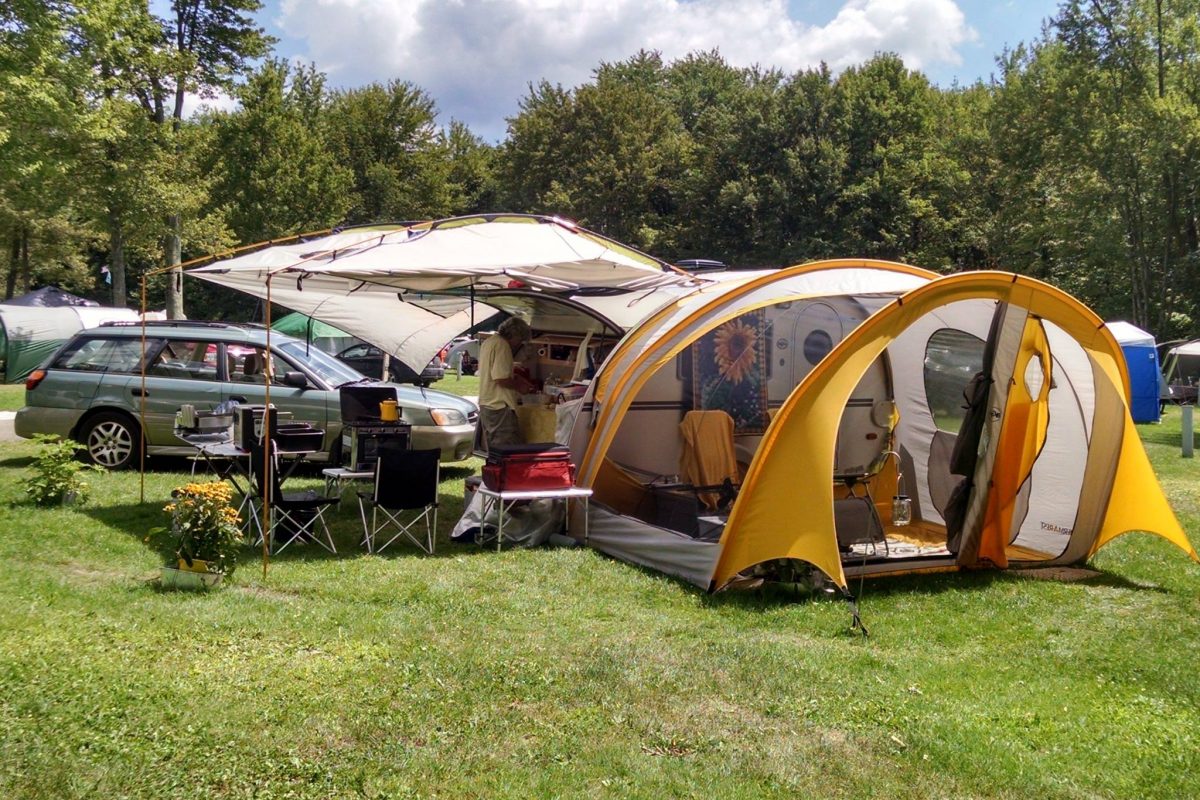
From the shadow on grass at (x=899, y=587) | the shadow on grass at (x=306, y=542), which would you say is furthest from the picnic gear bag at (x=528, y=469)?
the shadow on grass at (x=899, y=587)

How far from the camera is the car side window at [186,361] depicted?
439 inches

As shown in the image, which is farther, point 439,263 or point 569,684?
point 439,263

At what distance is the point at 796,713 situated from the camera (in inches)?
190

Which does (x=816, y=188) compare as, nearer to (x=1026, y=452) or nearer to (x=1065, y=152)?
(x=1065, y=152)

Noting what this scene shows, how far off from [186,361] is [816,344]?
6556 mm

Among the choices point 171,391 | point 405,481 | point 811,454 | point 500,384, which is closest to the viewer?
point 811,454

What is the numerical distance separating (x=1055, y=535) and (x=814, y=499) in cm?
273

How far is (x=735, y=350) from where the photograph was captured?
9.52 m

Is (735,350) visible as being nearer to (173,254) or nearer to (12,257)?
(173,254)

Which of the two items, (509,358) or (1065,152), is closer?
(509,358)

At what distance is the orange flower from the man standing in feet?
5.75

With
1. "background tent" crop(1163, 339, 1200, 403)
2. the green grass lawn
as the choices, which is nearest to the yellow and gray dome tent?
the green grass lawn


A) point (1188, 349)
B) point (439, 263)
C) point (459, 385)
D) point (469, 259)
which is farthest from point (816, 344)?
point (1188, 349)

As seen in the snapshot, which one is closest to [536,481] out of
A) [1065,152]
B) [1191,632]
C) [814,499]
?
[814,499]
